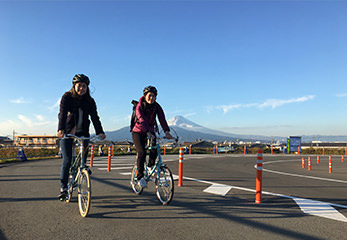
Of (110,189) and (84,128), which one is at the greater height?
(84,128)

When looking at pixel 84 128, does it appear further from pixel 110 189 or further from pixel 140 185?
pixel 110 189

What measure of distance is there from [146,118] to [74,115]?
1.38 metres

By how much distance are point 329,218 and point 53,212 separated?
14.3 ft

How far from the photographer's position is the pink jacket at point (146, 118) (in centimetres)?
531

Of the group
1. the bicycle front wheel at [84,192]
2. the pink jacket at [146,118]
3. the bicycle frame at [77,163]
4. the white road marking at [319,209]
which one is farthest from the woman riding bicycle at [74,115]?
the white road marking at [319,209]

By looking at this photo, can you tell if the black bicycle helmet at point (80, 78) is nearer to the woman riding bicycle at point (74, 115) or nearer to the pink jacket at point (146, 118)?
the woman riding bicycle at point (74, 115)

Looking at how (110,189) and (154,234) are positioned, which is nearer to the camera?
(154,234)

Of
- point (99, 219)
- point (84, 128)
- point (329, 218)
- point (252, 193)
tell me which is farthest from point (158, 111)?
point (329, 218)

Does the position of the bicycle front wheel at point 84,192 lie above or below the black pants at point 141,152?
below

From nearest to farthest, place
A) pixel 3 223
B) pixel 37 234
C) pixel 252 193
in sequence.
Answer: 1. pixel 37 234
2. pixel 3 223
3. pixel 252 193

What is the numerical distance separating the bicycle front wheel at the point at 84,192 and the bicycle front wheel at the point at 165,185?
57.8 inches

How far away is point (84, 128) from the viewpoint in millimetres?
4984

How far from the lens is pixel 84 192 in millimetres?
4238

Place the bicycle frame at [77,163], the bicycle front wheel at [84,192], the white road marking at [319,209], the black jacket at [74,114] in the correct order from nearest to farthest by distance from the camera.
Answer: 1. the bicycle front wheel at [84,192]
2. the white road marking at [319,209]
3. the bicycle frame at [77,163]
4. the black jacket at [74,114]
